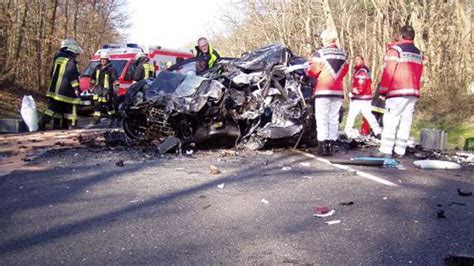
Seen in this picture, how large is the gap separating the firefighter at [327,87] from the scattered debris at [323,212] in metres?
3.28

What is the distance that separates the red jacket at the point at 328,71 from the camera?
7.26 m

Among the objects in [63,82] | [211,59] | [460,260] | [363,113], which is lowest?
[460,260]

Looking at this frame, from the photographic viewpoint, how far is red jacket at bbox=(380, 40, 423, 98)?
6883mm

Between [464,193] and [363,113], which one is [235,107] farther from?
[363,113]

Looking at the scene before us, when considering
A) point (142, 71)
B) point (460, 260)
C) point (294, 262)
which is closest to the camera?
point (460, 260)

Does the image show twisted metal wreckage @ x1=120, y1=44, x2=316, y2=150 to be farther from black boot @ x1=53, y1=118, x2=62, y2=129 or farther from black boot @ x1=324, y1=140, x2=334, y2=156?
black boot @ x1=53, y1=118, x2=62, y2=129

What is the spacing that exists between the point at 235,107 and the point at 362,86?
431 centimetres

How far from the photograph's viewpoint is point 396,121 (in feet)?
23.1

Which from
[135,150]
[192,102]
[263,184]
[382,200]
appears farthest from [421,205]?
[135,150]

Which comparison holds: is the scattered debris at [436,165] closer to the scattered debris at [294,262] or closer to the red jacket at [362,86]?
the scattered debris at [294,262]

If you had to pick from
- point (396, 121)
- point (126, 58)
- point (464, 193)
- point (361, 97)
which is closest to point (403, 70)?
point (396, 121)

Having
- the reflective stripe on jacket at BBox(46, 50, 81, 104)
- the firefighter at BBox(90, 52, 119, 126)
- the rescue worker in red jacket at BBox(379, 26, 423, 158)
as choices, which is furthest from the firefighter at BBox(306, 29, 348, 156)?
the firefighter at BBox(90, 52, 119, 126)

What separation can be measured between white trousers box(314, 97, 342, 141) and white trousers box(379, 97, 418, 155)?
73cm

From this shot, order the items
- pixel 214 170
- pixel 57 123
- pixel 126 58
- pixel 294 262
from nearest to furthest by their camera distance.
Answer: pixel 294 262 < pixel 214 170 < pixel 57 123 < pixel 126 58
